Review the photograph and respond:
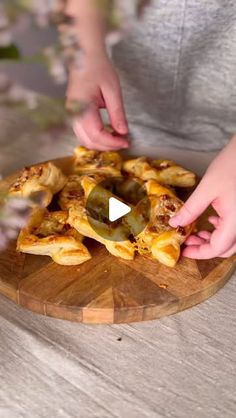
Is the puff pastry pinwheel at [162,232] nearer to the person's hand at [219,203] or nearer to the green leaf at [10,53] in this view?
the person's hand at [219,203]

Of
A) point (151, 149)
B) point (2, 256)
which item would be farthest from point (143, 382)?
point (151, 149)

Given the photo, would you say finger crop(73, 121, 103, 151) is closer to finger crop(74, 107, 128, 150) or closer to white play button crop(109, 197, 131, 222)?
finger crop(74, 107, 128, 150)

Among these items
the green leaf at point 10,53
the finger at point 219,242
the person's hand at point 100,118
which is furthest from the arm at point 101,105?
the green leaf at point 10,53

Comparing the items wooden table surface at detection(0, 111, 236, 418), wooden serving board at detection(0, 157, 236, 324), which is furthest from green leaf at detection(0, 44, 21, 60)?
wooden serving board at detection(0, 157, 236, 324)

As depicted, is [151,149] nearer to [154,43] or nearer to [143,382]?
[154,43]

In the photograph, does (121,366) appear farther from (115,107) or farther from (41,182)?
(115,107)

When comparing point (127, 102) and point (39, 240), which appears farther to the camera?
point (127, 102)
